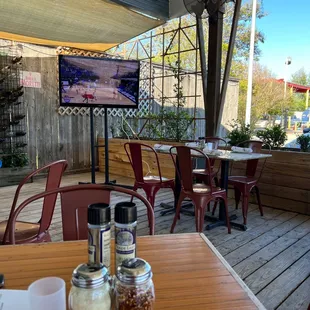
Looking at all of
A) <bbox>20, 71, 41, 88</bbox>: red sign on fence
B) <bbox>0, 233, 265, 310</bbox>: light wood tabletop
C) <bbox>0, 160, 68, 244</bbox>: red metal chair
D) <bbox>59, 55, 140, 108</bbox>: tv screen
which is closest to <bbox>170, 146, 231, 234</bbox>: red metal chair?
<bbox>0, 160, 68, 244</bbox>: red metal chair

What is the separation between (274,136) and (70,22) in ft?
9.80

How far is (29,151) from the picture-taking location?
4941 mm

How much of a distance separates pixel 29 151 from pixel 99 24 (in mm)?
2401

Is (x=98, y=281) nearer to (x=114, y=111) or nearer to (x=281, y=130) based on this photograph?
(x=281, y=130)

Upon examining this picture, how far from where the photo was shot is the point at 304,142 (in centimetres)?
335

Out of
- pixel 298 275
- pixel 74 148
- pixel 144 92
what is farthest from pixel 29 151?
pixel 298 275

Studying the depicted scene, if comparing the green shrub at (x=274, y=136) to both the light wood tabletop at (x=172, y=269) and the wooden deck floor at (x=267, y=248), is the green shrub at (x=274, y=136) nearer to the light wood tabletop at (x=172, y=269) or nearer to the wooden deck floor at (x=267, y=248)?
the wooden deck floor at (x=267, y=248)

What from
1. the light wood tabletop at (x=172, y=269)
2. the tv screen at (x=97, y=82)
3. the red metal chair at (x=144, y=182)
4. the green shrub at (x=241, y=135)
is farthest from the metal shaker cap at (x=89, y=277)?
the tv screen at (x=97, y=82)

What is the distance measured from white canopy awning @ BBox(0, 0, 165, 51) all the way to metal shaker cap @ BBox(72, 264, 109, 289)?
350cm

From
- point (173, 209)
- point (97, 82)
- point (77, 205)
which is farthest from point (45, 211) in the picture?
point (97, 82)

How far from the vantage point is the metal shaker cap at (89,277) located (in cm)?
47

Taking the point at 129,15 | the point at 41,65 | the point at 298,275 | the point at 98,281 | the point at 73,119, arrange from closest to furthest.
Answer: the point at 98,281 < the point at 298,275 < the point at 129,15 < the point at 41,65 < the point at 73,119

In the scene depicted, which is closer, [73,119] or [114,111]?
[73,119]

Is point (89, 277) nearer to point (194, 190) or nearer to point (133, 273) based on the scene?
point (133, 273)
